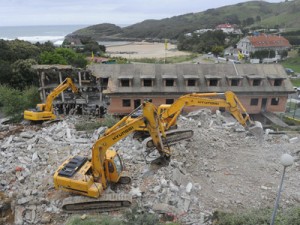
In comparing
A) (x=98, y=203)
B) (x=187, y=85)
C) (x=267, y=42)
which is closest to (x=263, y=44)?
(x=267, y=42)

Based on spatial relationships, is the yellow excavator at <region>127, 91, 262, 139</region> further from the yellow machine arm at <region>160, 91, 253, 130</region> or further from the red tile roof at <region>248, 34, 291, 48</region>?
the red tile roof at <region>248, 34, 291, 48</region>

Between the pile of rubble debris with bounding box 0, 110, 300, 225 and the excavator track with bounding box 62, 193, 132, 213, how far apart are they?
0.50m

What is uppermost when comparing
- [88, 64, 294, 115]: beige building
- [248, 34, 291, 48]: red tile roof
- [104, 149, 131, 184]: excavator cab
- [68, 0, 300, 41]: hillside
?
[68, 0, 300, 41]: hillside

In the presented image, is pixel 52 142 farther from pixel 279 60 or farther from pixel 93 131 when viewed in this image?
pixel 279 60

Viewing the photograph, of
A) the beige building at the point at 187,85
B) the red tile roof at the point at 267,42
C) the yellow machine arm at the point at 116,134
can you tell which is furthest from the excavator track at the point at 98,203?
the red tile roof at the point at 267,42

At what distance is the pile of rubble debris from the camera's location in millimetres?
11453

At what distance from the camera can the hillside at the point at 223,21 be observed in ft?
412

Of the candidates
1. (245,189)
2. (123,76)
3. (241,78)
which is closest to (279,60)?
(241,78)

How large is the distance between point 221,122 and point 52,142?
11.2 meters

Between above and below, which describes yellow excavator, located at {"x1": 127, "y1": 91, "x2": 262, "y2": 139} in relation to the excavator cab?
above

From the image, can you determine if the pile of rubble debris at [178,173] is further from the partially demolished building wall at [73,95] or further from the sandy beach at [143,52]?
the sandy beach at [143,52]

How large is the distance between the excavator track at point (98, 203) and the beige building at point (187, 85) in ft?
51.8

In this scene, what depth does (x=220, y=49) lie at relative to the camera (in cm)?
7538

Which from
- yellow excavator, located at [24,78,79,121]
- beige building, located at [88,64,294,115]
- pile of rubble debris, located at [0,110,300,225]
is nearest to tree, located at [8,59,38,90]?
beige building, located at [88,64,294,115]
